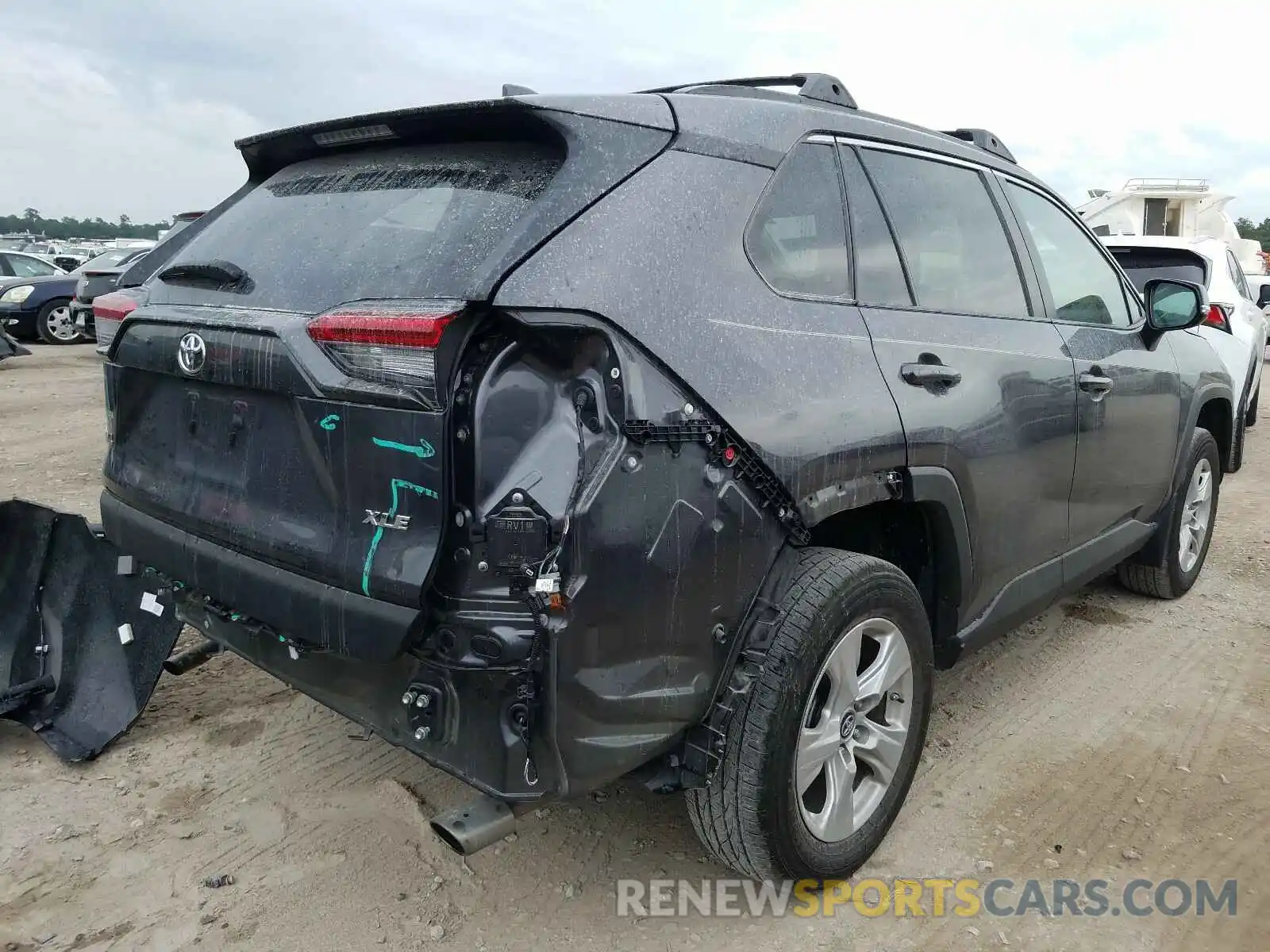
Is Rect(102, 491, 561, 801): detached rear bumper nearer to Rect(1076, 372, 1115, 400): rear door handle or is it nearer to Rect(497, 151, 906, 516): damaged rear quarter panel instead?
Rect(497, 151, 906, 516): damaged rear quarter panel

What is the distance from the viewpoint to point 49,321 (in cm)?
1485

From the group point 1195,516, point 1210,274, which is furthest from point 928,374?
point 1210,274

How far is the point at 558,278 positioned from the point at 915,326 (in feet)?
4.01

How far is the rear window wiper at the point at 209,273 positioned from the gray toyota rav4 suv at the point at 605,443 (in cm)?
2

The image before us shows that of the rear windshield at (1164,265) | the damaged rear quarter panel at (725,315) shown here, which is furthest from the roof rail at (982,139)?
the rear windshield at (1164,265)

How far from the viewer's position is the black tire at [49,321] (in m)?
14.8

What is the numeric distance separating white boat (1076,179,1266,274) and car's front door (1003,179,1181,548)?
50.5ft

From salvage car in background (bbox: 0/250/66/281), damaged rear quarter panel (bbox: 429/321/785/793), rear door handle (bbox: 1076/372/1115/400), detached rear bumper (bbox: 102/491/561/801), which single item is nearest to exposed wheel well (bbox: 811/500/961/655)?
damaged rear quarter panel (bbox: 429/321/785/793)

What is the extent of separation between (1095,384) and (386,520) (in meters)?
2.60

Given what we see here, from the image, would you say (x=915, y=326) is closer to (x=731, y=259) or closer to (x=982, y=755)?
(x=731, y=259)

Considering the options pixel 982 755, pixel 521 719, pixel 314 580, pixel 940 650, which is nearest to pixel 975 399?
pixel 940 650

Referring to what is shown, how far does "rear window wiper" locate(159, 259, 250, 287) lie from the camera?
2.30 metres

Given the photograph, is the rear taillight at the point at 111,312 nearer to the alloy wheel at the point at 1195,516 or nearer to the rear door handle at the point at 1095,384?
the rear door handle at the point at 1095,384

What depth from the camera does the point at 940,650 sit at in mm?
2877
